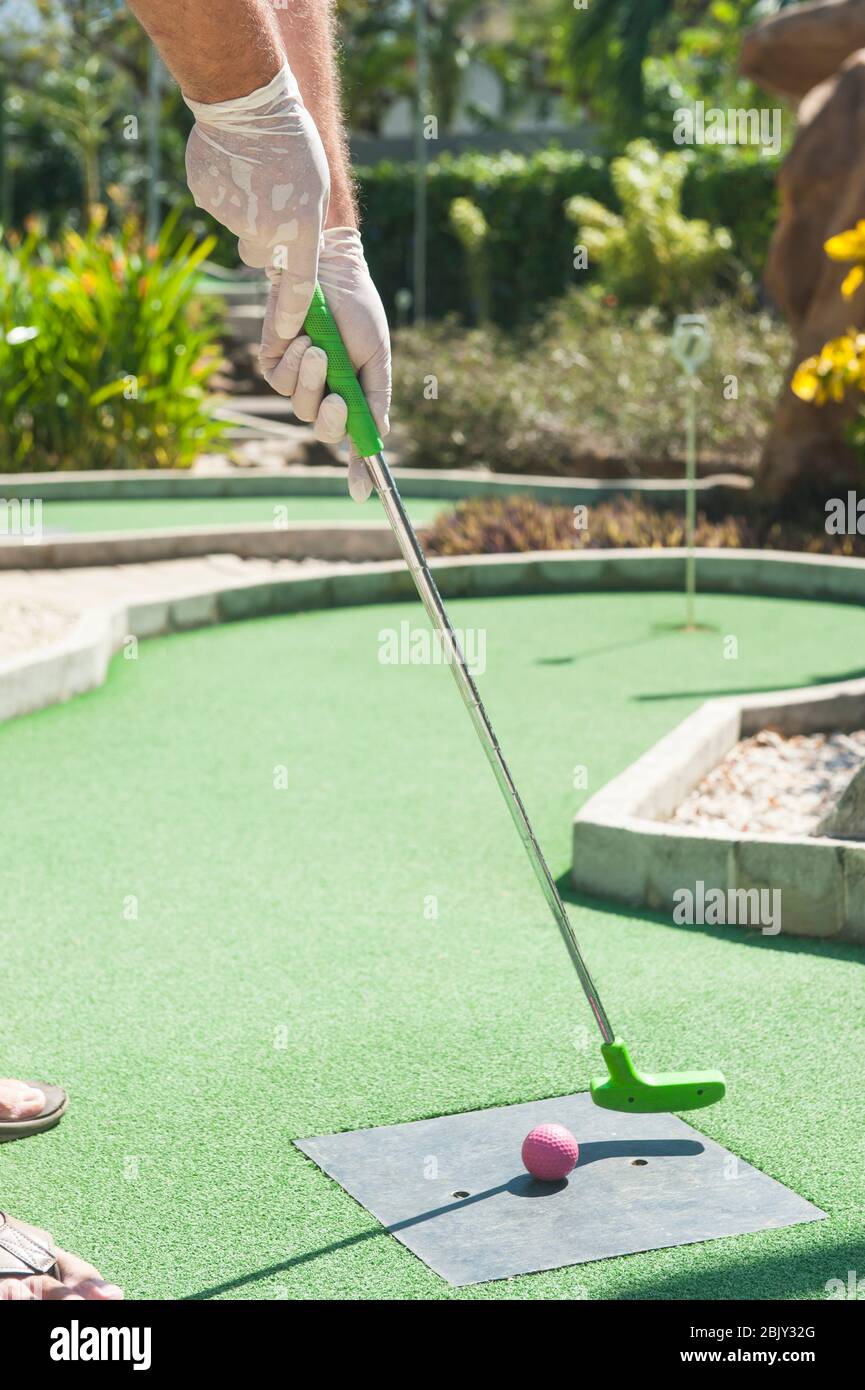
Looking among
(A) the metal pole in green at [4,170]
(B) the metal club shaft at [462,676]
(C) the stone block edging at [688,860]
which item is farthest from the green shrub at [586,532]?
(A) the metal pole in green at [4,170]

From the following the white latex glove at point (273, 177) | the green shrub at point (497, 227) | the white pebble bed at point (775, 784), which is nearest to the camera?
the white latex glove at point (273, 177)

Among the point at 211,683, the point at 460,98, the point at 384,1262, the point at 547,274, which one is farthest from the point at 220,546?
the point at 460,98

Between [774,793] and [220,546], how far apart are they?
5639mm

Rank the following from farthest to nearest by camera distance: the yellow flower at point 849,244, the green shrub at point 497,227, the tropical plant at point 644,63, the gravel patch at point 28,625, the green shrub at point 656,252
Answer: the tropical plant at point 644,63, the green shrub at point 497,227, the green shrub at point 656,252, the gravel patch at point 28,625, the yellow flower at point 849,244

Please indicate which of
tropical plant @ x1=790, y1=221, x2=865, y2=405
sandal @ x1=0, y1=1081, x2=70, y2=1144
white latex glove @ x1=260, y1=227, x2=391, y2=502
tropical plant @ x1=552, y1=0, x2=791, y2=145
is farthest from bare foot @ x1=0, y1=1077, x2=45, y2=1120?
tropical plant @ x1=552, y1=0, x2=791, y2=145

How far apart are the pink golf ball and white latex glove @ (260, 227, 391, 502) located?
3.65ft

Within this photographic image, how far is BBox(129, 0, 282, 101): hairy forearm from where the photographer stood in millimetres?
2393

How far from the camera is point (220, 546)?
10.1 metres

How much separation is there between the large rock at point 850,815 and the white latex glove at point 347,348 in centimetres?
198

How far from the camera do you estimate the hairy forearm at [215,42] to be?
7.85ft

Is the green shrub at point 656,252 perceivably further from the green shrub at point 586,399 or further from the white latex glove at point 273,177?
the white latex glove at point 273,177

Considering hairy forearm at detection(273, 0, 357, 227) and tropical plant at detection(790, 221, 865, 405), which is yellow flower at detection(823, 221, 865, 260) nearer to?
tropical plant at detection(790, 221, 865, 405)

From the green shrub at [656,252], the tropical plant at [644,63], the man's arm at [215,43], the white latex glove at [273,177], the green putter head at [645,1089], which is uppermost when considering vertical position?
the tropical plant at [644,63]

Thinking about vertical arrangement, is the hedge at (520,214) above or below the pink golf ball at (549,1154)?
above
